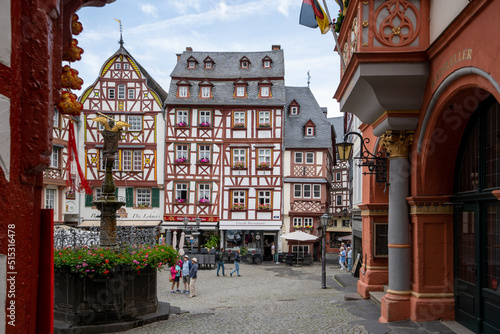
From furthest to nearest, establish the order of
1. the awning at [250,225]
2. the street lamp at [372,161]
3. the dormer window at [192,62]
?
the dormer window at [192,62] < the awning at [250,225] < the street lamp at [372,161]

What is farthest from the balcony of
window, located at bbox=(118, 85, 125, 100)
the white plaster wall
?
window, located at bbox=(118, 85, 125, 100)

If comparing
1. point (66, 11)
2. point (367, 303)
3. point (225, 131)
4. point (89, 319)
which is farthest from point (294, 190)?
point (66, 11)

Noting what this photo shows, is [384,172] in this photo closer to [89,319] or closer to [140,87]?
[89,319]

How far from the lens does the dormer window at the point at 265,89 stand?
33.7m

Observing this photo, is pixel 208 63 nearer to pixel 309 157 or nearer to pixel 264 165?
pixel 264 165

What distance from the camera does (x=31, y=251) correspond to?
7.29 ft

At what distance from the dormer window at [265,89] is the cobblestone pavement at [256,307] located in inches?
578

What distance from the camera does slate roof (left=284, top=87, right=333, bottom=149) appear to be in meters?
33.7

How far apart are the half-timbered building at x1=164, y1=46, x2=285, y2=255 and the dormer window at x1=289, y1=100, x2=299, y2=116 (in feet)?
8.11

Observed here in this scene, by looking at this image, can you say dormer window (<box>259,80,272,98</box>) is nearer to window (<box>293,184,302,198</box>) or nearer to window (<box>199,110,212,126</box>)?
window (<box>199,110,212,126</box>)

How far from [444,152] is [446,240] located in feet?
5.45

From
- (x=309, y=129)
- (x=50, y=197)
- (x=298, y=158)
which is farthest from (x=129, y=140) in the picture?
(x=309, y=129)

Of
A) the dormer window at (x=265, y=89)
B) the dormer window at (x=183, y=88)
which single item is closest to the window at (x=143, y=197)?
the dormer window at (x=183, y=88)

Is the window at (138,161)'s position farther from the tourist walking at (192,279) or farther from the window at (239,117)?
the tourist walking at (192,279)
